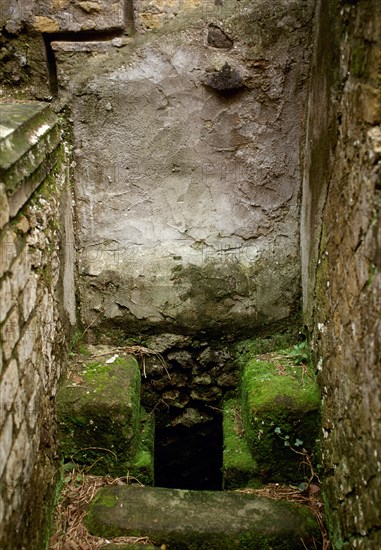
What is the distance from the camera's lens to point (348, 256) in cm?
212

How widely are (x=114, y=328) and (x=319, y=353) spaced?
1.17 metres

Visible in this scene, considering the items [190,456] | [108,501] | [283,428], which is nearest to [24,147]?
[108,501]

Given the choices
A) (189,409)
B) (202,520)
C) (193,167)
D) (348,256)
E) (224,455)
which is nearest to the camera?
(348,256)

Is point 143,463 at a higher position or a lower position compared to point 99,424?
lower

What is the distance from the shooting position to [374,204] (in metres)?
1.80

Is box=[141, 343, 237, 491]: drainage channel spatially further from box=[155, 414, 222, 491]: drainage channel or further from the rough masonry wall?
the rough masonry wall

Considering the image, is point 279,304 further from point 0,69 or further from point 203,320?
point 0,69

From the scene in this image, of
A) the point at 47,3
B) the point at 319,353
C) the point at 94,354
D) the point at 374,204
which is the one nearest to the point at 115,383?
the point at 94,354

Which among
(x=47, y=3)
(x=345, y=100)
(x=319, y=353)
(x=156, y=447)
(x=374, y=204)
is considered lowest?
(x=156, y=447)

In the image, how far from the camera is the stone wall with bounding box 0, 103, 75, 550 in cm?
187

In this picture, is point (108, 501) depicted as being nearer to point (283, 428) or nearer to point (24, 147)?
point (283, 428)

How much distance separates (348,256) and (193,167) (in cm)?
114

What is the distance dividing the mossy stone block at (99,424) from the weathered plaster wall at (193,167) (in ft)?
1.68

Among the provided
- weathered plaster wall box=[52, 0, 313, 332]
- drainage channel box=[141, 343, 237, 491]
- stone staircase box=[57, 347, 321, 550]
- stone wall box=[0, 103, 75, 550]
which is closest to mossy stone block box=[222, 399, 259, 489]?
stone staircase box=[57, 347, 321, 550]
